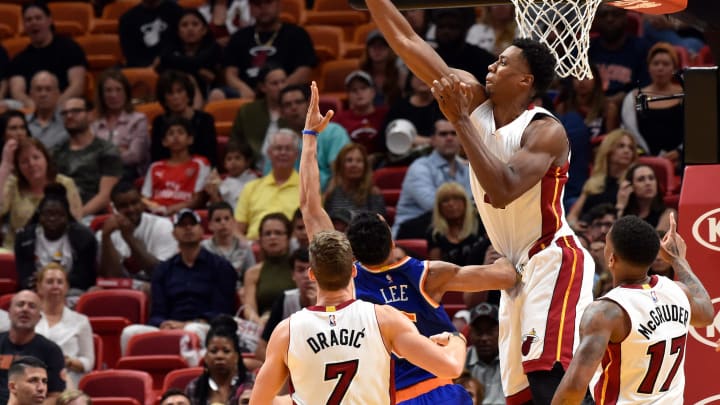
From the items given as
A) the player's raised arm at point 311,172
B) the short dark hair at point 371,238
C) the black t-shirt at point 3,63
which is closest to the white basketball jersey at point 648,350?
the short dark hair at point 371,238

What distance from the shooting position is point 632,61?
13750 millimetres

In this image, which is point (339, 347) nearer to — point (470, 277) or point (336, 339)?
point (336, 339)

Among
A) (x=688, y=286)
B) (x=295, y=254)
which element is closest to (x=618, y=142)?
(x=295, y=254)

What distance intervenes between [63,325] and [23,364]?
60.2 inches

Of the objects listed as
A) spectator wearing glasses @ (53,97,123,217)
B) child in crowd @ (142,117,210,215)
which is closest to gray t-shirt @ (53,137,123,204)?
spectator wearing glasses @ (53,97,123,217)

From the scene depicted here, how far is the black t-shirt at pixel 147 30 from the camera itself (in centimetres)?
1577

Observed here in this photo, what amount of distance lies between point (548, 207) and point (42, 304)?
6.07 metres

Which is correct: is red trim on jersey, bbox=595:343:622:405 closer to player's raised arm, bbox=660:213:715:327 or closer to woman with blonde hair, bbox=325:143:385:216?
player's raised arm, bbox=660:213:715:327

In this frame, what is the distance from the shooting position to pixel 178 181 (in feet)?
44.4

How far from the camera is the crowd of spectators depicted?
11.4 metres

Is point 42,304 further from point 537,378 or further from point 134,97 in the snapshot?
point 537,378

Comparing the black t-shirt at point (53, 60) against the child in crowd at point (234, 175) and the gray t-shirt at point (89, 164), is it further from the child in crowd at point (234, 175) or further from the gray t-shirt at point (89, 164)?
the child in crowd at point (234, 175)

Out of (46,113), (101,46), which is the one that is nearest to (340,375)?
(46,113)

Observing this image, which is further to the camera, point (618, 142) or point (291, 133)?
point (291, 133)
